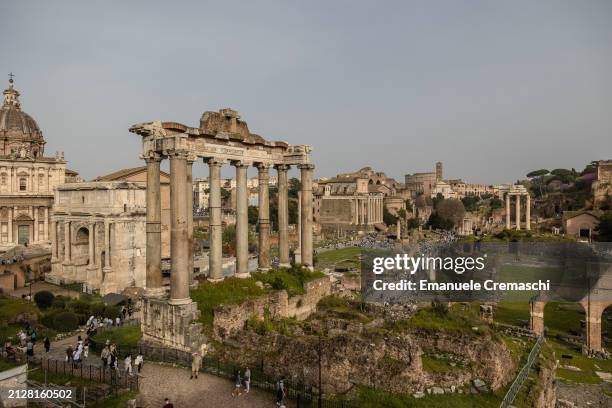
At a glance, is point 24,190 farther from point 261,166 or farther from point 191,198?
point 191,198

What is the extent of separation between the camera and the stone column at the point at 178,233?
16.2 m

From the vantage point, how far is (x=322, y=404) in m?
12.7

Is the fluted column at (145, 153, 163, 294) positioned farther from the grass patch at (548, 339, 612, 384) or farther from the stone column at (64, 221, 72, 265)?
the stone column at (64, 221, 72, 265)

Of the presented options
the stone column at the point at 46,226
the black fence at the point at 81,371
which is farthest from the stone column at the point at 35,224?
the black fence at the point at 81,371

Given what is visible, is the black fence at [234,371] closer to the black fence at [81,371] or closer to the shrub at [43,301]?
the black fence at [81,371]

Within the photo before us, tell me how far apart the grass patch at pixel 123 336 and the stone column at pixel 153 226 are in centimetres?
283

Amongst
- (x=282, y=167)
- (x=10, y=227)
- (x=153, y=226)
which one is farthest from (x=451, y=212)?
(x=153, y=226)

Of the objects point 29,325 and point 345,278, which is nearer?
point 29,325

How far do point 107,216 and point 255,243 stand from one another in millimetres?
30018

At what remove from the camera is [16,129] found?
52.9m

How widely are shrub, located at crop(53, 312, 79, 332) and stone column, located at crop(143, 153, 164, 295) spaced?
32.4ft

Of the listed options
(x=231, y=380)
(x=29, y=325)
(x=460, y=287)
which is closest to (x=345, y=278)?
(x=460, y=287)

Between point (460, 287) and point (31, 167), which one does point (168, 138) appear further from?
point (31, 167)

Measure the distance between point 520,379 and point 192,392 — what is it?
1101 cm
